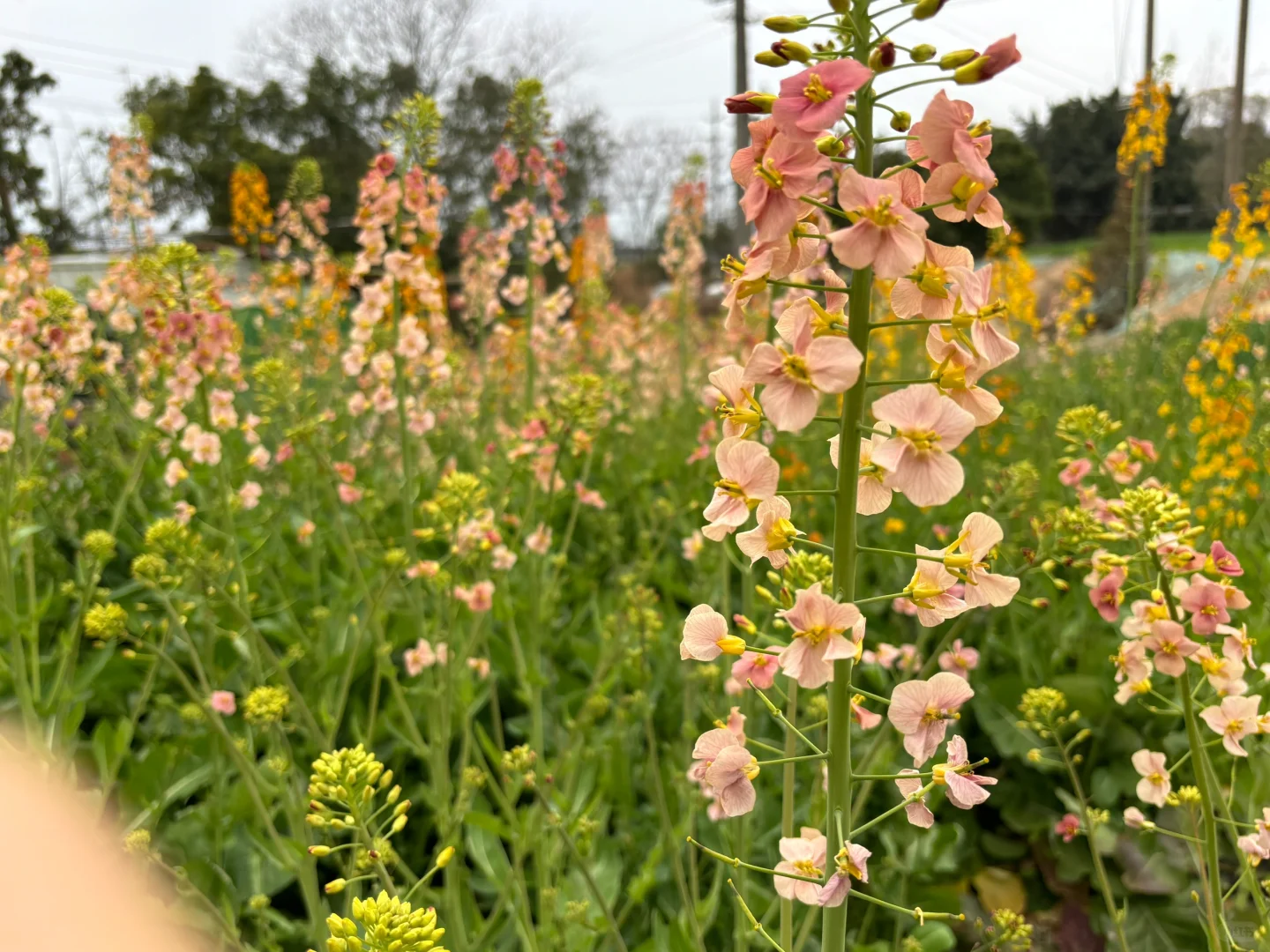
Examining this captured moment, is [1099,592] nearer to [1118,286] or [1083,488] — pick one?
[1083,488]

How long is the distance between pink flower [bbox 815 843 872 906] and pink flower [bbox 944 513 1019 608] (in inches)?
11.9

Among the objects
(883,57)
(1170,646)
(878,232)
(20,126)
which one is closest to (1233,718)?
(1170,646)

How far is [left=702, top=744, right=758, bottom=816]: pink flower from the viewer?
38.8 inches

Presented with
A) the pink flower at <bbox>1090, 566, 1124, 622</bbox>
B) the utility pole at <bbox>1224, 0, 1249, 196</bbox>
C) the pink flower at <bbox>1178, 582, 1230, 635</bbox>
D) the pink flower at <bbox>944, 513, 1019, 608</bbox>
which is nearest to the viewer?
the pink flower at <bbox>944, 513, 1019, 608</bbox>

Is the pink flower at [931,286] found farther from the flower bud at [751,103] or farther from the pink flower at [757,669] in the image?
the pink flower at [757,669]

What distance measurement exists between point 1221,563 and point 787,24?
1169 mm

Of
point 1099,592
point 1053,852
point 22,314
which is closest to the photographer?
point 1099,592

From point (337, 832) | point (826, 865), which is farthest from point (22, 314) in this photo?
point (826, 865)

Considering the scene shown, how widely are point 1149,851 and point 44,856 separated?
313cm

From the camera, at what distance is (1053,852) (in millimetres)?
2824

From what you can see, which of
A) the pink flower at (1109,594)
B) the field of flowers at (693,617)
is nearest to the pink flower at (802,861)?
the field of flowers at (693,617)

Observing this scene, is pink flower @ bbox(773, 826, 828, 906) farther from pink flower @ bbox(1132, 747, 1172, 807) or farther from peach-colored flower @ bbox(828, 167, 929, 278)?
pink flower @ bbox(1132, 747, 1172, 807)

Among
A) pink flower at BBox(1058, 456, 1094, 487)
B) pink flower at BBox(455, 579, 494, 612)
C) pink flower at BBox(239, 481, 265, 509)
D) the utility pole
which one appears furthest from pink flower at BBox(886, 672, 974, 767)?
the utility pole

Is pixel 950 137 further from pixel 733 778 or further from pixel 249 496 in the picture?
pixel 249 496
